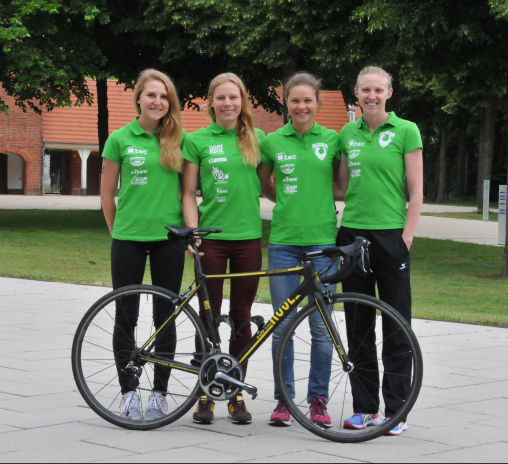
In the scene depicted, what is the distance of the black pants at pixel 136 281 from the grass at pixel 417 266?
4058mm

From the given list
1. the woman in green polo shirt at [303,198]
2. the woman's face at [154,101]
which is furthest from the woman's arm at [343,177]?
the woman's face at [154,101]

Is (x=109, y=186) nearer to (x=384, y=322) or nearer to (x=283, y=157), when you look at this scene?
(x=283, y=157)

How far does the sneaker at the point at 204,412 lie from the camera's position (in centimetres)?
508

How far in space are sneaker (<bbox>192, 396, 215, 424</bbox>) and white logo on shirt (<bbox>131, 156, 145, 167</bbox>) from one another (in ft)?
4.51

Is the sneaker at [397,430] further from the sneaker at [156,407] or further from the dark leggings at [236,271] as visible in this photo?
the sneaker at [156,407]

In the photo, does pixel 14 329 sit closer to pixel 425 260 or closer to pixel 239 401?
pixel 239 401

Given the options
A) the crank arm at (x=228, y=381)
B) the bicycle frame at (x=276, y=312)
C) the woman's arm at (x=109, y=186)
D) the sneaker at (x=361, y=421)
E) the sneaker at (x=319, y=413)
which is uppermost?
the woman's arm at (x=109, y=186)

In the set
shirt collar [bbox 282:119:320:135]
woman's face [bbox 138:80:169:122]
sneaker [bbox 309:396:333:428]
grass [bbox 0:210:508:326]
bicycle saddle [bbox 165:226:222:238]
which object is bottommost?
→ grass [bbox 0:210:508:326]

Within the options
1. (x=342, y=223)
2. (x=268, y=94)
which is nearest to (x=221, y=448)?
(x=342, y=223)

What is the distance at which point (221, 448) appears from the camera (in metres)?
4.55

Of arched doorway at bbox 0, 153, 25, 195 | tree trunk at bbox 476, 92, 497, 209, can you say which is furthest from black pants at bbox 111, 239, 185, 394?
arched doorway at bbox 0, 153, 25, 195

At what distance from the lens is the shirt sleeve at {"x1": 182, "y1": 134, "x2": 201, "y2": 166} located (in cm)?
517

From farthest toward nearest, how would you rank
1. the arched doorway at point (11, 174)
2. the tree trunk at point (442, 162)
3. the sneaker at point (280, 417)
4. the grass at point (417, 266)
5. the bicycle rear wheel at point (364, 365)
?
the arched doorway at point (11, 174), the tree trunk at point (442, 162), the grass at point (417, 266), the sneaker at point (280, 417), the bicycle rear wheel at point (364, 365)

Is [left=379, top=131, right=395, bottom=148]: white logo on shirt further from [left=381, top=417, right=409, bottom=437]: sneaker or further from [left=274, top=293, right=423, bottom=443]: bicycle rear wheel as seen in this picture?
[left=381, top=417, right=409, bottom=437]: sneaker
